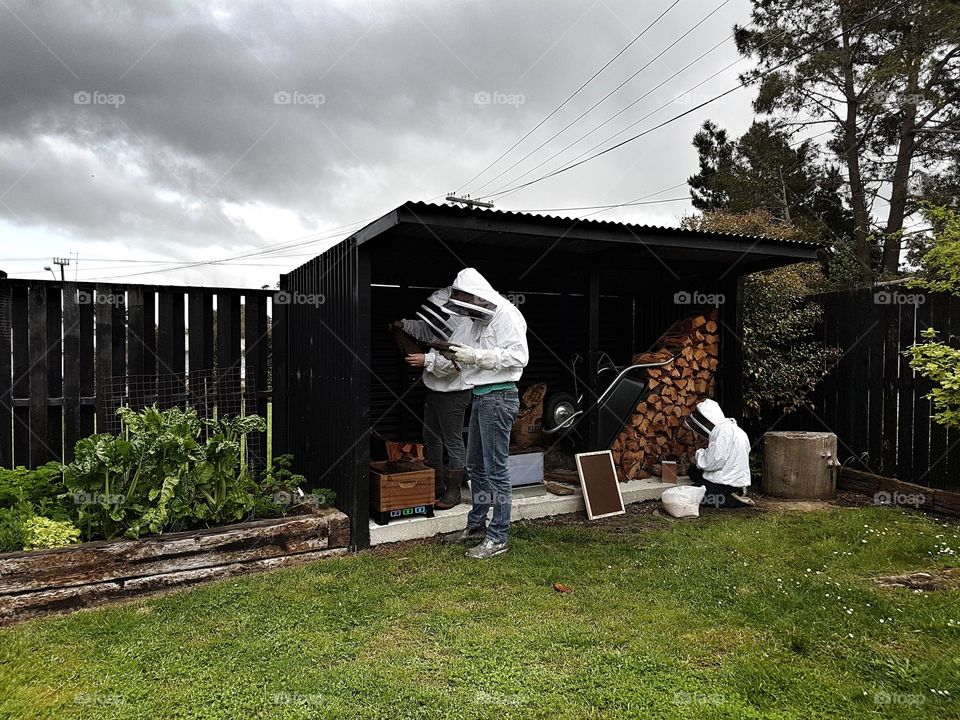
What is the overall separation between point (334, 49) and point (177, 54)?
5.16ft

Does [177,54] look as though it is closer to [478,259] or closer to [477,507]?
[478,259]

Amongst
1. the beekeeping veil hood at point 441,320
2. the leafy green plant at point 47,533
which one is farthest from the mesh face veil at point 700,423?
the leafy green plant at point 47,533

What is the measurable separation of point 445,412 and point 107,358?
2.80m

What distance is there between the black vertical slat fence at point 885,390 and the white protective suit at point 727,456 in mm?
1596

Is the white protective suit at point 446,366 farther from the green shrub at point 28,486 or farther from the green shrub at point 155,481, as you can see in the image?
the green shrub at point 28,486

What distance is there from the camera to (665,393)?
20.7ft

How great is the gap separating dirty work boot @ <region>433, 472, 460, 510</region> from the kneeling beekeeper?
2.40 meters

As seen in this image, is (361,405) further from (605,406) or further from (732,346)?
(732,346)

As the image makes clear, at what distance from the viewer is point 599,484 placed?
5410 mm

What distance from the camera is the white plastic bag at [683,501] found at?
17.3 feet

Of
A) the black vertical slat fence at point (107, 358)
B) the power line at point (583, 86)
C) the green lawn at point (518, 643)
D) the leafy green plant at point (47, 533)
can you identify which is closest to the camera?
the green lawn at point (518, 643)

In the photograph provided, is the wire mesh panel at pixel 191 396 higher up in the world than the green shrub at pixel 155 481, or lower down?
higher up

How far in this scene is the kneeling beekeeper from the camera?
5516 mm

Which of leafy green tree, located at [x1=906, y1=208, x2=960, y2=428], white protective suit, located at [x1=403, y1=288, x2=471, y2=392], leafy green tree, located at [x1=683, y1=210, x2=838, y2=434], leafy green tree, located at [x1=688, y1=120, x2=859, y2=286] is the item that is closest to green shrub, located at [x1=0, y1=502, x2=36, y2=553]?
white protective suit, located at [x1=403, y1=288, x2=471, y2=392]
